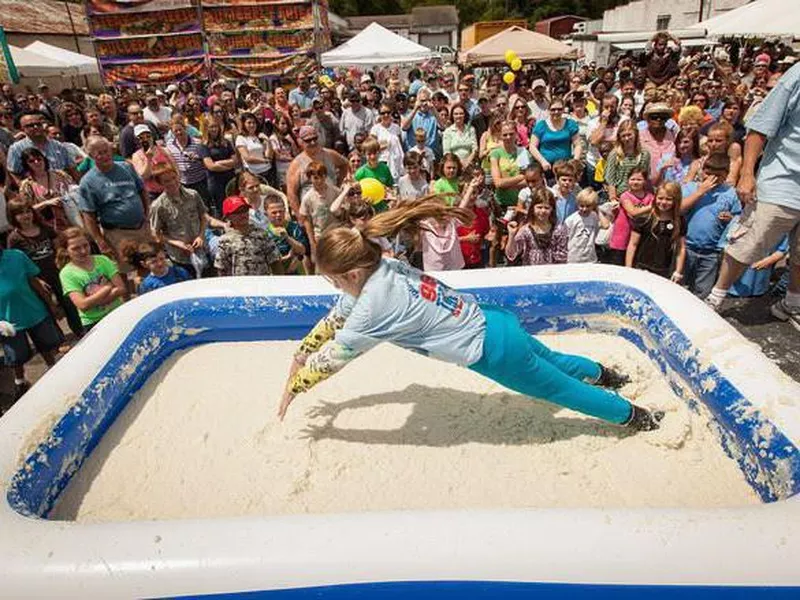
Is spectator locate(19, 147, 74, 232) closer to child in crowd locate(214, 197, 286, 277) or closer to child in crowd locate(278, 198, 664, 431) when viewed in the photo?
child in crowd locate(214, 197, 286, 277)

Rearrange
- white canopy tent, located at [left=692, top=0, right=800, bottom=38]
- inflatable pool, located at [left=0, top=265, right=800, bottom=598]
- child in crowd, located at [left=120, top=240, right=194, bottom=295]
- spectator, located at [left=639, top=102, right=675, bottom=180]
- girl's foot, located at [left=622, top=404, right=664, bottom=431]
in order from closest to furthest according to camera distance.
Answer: inflatable pool, located at [left=0, top=265, right=800, bottom=598]
girl's foot, located at [left=622, top=404, right=664, bottom=431]
child in crowd, located at [left=120, top=240, right=194, bottom=295]
spectator, located at [left=639, top=102, right=675, bottom=180]
white canopy tent, located at [left=692, top=0, right=800, bottom=38]

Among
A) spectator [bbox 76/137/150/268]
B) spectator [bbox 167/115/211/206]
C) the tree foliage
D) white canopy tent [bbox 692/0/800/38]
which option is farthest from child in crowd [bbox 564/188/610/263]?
the tree foliage

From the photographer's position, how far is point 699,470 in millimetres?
2488

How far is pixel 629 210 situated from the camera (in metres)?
4.14

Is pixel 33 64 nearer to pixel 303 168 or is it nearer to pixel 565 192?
pixel 303 168

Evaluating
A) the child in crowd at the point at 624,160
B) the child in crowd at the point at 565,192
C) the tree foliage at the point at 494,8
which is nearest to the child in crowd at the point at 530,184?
→ the child in crowd at the point at 565,192

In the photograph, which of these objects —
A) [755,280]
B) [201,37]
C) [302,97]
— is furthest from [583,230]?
[201,37]

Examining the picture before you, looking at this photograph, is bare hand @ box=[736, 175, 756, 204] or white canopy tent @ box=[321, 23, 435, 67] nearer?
bare hand @ box=[736, 175, 756, 204]

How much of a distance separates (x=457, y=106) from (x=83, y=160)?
4.09 meters

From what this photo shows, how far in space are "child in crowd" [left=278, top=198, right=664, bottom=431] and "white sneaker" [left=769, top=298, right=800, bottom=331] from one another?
238 centimetres

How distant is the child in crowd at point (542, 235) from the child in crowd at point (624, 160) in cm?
104

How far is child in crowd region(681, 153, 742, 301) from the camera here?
398cm

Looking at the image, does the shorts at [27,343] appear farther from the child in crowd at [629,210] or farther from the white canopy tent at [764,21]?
the white canopy tent at [764,21]

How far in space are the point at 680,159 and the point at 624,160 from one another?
552 millimetres
